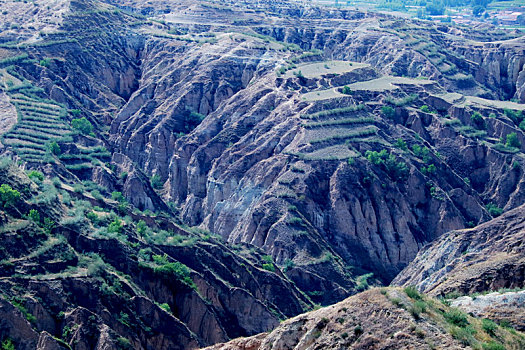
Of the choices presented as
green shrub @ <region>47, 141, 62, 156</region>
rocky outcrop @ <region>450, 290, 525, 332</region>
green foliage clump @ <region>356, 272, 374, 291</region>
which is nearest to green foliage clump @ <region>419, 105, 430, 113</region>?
green foliage clump @ <region>356, 272, 374, 291</region>

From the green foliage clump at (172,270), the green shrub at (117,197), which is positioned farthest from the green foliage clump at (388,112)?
the green foliage clump at (172,270)

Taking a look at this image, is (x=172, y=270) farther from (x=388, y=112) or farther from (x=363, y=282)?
(x=388, y=112)

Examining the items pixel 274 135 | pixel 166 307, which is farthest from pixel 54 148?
pixel 166 307

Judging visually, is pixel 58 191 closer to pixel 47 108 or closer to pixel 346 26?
pixel 47 108

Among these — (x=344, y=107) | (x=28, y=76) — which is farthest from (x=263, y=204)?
(x=28, y=76)

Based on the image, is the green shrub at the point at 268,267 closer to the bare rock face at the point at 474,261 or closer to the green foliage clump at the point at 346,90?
the bare rock face at the point at 474,261

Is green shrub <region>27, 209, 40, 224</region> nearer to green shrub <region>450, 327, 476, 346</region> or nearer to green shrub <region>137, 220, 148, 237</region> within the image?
green shrub <region>137, 220, 148, 237</region>
